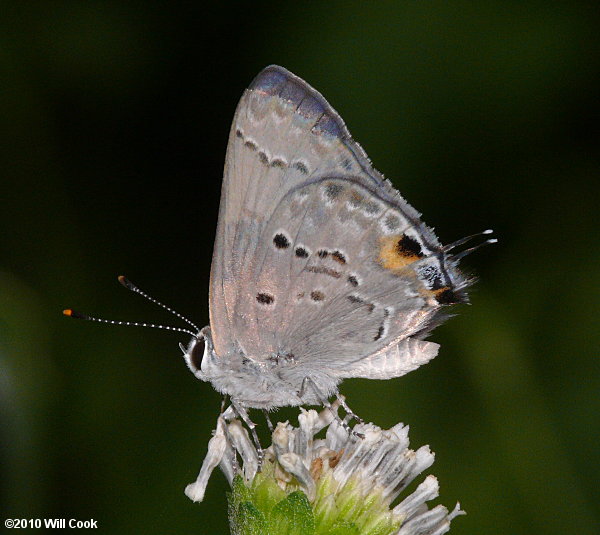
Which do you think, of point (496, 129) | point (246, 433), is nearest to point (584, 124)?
point (496, 129)

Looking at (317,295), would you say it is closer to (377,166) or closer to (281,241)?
(281,241)

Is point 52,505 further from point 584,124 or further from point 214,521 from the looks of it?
point 584,124

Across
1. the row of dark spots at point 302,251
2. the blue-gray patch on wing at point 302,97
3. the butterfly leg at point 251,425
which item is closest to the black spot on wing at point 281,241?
the row of dark spots at point 302,251

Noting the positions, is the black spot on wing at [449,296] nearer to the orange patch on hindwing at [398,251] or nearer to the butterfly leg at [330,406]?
the orange patch on hindwing at [398,251]

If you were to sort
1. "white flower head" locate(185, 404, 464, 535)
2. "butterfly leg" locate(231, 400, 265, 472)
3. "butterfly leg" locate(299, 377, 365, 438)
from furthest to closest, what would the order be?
"butterfly leg" locate(299, 377, 365, 438) < "butterfly leg" locate(231, 400, 265, 472) < "white flower head" locate(185, 404, 464, 535)

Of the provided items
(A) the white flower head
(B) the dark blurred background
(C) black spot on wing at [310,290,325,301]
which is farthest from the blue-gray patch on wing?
(B) the dark blurred background

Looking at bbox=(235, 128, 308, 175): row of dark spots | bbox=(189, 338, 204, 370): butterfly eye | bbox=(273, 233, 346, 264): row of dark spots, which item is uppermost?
bbox=(235, 128, 308, 175): row of dark spots

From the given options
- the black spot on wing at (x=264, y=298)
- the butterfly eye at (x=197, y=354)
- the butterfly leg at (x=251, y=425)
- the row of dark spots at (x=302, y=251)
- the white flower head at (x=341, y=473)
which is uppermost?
the row of dark spots at (x=302, y=251)

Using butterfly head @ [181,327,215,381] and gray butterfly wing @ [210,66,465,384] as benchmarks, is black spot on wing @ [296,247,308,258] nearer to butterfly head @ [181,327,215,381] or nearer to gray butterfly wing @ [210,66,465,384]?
gray butterfly wing @ [210,66,465,384]
